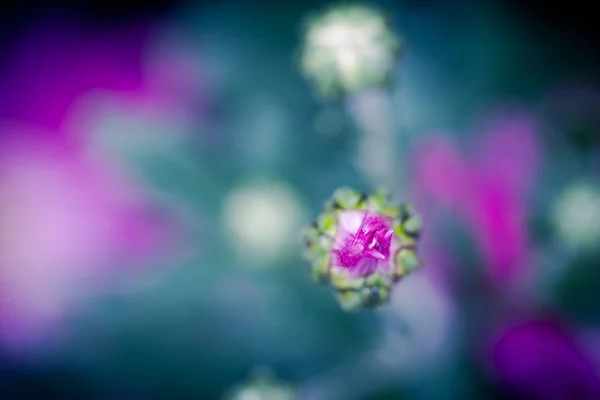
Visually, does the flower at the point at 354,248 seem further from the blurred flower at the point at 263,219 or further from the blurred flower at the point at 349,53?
the blurred flower at the point at 263,219

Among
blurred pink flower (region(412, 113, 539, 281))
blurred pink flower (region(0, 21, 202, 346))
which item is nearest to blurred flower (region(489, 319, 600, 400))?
blurred pink flower (region(412, 113, 539, 281))

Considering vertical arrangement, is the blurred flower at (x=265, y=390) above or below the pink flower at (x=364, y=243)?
above

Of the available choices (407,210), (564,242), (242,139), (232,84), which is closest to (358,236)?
(407,210)

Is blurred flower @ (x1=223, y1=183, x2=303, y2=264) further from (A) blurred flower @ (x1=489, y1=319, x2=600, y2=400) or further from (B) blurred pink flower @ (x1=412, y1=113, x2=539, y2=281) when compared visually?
(A) blurred flower @ (x1=489, y1=319, x2=600, y2=400)

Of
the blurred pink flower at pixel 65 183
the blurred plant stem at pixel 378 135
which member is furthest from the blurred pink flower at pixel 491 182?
the blurred pink flower at pixel 65 183

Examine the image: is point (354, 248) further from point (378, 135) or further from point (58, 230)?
point (58, 230)

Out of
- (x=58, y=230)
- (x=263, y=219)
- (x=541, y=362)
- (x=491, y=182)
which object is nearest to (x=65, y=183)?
(x=58, y=230)
